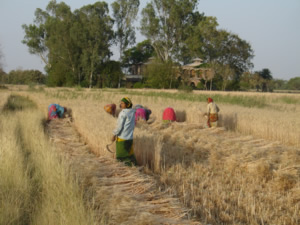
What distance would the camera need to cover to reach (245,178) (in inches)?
188

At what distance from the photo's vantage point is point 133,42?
4662 centimetres

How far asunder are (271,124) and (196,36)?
119ft

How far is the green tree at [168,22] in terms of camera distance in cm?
4331

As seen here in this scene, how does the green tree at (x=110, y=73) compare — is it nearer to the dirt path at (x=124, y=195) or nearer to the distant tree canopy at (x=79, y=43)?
the distant tree canopy at (x=79, y=43)

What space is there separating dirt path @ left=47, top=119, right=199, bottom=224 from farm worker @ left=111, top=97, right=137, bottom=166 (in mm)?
423

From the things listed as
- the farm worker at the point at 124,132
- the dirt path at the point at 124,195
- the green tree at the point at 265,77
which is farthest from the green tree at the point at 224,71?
the dirt path at the point at 124,195

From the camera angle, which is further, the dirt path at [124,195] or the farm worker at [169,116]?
the farm worker at [169,116]

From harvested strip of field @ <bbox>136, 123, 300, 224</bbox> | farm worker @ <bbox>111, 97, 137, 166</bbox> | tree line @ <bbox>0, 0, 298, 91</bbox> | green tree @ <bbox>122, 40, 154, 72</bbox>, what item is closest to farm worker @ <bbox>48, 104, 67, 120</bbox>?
harvested strip of field @ <bbox>136, 123, 300, 224</bbox>

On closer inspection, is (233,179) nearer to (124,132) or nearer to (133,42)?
(124,132)

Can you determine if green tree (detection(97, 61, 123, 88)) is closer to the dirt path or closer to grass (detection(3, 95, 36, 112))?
grass (detection(3, 95, 36, 112))

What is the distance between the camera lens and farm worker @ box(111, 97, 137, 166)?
4.81 meters

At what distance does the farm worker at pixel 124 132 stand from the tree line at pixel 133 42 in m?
37.3

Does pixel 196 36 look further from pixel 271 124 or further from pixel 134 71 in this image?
pixel 271 124

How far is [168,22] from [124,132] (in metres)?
42.0
